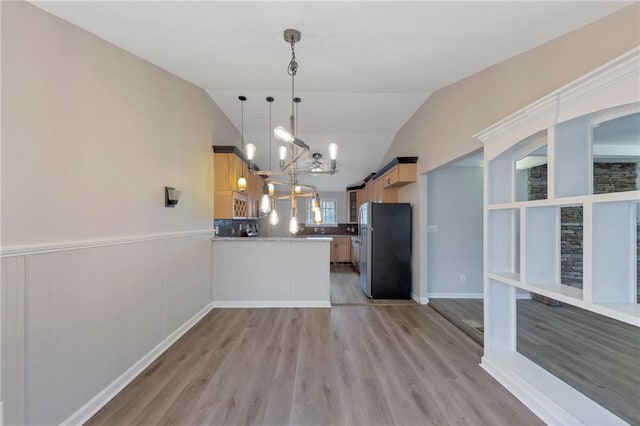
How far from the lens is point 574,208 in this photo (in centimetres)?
441

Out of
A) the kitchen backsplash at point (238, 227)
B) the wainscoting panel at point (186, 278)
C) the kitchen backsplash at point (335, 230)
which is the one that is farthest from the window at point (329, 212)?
the wainscoting panel at point (186, 278)

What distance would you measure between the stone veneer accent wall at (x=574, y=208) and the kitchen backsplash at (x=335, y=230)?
481 centimetres

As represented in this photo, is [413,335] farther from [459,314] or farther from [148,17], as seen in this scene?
[148,17]

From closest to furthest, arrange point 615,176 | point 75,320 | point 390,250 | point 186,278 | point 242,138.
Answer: point 75,320 → point 186,278 → point 615,176 → point 390,250 → point 242,138

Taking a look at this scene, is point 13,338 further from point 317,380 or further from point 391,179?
point 391,179

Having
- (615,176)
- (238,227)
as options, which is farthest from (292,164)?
(615,176)

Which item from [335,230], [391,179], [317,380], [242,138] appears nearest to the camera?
[317,380]

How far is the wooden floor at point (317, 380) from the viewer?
189cm

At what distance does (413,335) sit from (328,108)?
11.2 ft

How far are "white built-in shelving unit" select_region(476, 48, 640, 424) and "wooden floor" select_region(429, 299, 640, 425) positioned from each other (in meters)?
0.32

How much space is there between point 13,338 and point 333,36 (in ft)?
9.23

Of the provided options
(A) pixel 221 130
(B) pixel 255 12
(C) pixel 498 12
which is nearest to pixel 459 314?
(C) pixel 498 12

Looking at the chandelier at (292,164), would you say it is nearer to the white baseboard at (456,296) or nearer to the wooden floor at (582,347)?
the wooden floor at (582,347)

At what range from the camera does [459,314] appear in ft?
12.5
